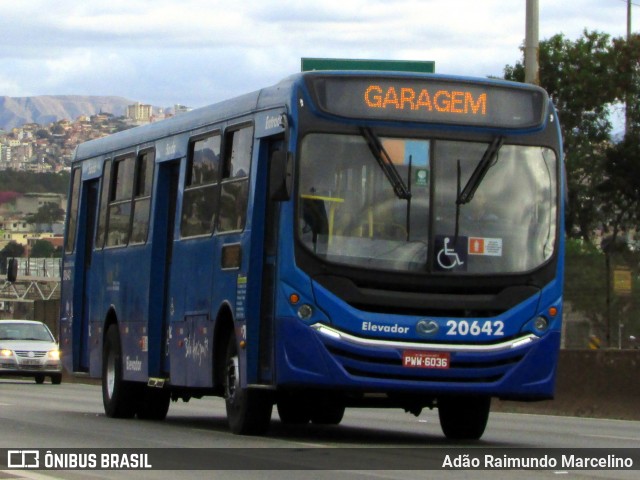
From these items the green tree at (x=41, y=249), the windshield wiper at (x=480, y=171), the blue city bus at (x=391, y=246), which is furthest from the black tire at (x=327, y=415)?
the green tree at (x=41, y=249)

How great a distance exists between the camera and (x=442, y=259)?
14.9m

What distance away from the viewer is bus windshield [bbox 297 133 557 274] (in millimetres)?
14852

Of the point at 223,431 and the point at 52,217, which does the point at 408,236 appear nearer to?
the point at 223,431

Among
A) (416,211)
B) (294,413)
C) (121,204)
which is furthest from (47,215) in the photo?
(416,211)

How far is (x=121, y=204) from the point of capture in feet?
67.3

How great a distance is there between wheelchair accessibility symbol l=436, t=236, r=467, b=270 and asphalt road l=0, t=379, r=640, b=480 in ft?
5.35

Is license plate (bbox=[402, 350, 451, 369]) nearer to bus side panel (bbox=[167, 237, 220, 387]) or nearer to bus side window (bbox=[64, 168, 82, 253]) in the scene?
bus side panel (bbox=[167, 237, 220, 387])

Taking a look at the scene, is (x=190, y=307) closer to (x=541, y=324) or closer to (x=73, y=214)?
(x=541, y=324)

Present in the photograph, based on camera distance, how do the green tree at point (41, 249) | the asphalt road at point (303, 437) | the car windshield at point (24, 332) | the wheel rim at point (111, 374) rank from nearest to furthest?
1. the asphalt road at point (303, 437)
2. the wheel rim at point (111, 374)
3. the car windshield at point (24, 332)
4. the green tree at point (41, 249)

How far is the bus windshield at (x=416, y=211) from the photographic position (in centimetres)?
Result: 1485

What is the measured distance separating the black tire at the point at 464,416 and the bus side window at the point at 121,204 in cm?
514

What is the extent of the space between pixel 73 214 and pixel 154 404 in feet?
12.0

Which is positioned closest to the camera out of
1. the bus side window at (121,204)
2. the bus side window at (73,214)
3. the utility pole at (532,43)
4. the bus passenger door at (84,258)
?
the bus side window at (121,204)

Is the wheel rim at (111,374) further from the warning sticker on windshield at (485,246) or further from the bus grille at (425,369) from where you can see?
the warning sticker on windshield at (485,246)
